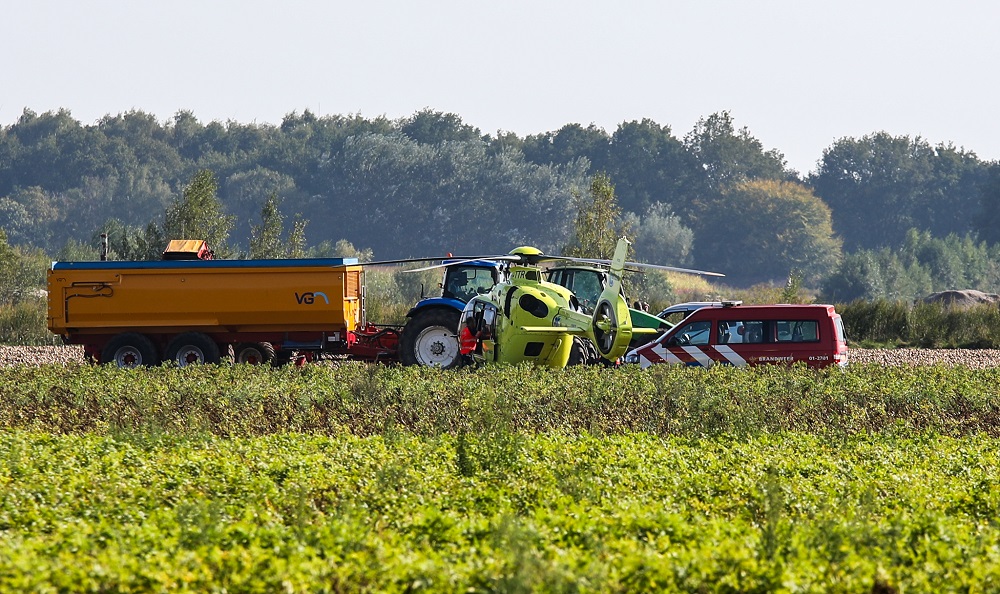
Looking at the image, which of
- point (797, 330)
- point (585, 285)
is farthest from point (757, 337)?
point (585, 285)

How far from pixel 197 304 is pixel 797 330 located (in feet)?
31.5

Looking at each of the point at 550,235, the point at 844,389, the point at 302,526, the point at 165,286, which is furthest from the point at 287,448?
the point at 550,235

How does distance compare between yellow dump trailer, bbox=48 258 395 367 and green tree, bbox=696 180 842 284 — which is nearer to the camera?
yellow dump trailer, bbox=48 258 395 367

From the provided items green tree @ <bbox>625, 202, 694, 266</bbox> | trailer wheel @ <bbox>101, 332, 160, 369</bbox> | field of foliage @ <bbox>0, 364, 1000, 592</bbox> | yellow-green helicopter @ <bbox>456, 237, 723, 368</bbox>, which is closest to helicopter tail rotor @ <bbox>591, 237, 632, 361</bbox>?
yellow-green helicopter @ <bbox>456, 237, 723, 368</bbox>

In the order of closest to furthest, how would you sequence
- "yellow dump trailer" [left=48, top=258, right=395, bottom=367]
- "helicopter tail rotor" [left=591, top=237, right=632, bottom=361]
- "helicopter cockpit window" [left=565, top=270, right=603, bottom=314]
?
"helicopter tail rotor" [left=591, top=237, right=632, bottom=361] < "yellow dump trailer" [left=48, top=258, right=395, bottom=367] < "helicopter cockpit window" [left=565, top=270, right=603, bottom=314]

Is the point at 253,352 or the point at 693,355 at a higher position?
the point at 693,355

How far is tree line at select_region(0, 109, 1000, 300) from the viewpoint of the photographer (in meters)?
88.8

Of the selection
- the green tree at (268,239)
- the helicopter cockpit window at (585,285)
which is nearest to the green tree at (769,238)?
the green tree at (268,239)

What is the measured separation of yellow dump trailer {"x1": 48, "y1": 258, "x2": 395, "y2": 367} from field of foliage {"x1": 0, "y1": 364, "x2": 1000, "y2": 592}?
14.1 ft

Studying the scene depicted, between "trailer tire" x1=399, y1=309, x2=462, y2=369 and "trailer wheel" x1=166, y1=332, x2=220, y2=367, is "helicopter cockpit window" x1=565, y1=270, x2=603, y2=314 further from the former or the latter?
"trailer wheel" x1=166, y1=332, x2=220, y2=367

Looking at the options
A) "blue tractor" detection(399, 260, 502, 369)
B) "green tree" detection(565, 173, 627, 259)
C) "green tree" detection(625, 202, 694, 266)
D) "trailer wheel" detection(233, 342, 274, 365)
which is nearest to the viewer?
"blue tractor" detection(399, 260, 502, 369)

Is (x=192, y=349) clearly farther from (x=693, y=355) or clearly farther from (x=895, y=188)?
(x=895, y=188)

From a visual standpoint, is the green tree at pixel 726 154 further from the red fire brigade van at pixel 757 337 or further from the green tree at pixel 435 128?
the red fire brigade van at pixel 757 337

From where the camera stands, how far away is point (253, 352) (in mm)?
21156
